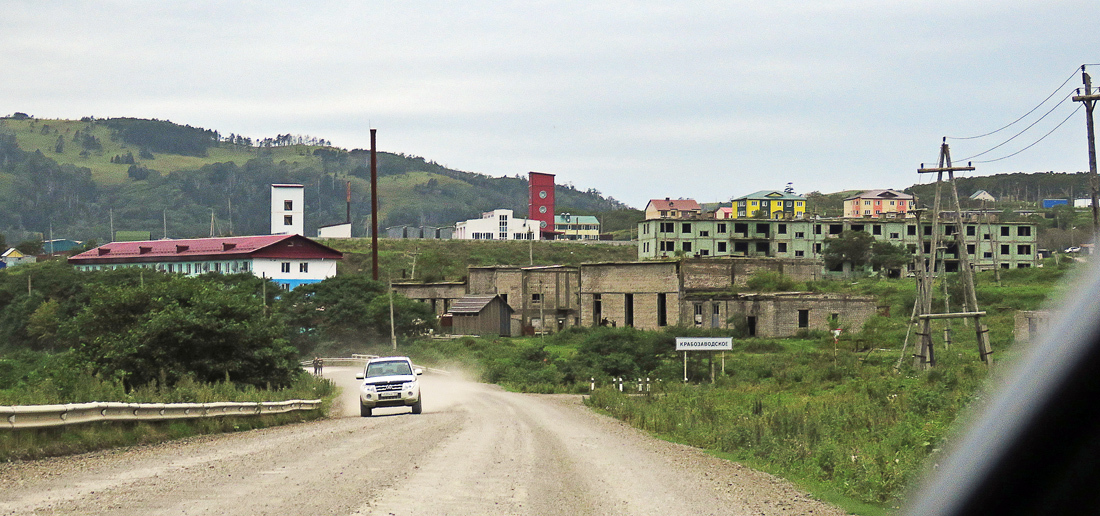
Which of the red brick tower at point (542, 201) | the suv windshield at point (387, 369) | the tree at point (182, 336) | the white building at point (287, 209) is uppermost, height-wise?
the red brick tower at point (542, 201)

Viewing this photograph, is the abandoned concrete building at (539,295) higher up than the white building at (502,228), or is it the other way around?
the white building at (502,228)

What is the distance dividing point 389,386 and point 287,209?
87682 millimetres

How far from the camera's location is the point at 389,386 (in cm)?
2745

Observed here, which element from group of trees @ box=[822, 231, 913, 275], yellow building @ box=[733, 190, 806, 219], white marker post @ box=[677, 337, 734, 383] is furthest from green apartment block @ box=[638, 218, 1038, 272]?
white marker post @ box=[677, 337, 734, 383]

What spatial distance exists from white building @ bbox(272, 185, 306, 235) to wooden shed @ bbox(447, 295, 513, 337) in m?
38.6

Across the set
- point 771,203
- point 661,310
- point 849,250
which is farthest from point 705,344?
point 771,203

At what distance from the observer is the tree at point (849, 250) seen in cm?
9131

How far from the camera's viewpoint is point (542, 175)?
161500 millimetres

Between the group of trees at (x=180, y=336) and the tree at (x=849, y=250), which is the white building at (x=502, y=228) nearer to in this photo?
the tree at (x=849, y=250)

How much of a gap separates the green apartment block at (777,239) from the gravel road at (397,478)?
75.7 meters

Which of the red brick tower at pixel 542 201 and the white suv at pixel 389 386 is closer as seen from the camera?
the white suv at pixel 389 386

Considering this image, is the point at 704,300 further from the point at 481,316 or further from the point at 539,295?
the point at 481,316

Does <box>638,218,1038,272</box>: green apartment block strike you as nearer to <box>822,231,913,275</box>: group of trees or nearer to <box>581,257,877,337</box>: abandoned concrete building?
<box>822,231,913,275</box>: group of trees

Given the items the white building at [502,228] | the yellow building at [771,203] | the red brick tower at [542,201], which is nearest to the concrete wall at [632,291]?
the yellow building at [771,203]
